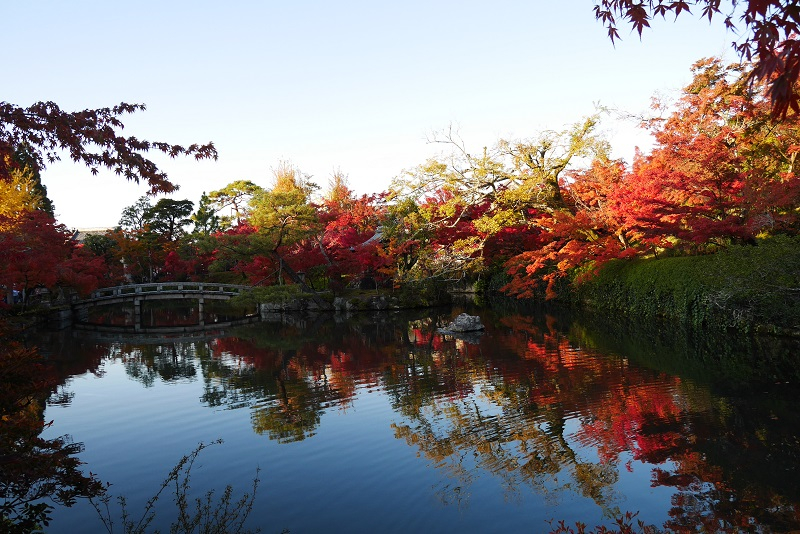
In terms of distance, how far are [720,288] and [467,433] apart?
8.37 m

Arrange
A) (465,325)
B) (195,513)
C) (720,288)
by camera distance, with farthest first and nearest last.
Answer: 1. (465,325)
2. (720,288)
3. (195,513)

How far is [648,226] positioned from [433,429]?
1091 centimetres

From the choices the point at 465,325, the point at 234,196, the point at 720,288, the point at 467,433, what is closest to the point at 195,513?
the point at 467,433

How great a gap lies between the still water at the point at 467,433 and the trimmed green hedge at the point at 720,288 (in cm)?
83

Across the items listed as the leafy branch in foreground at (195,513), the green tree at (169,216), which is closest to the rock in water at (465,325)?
the leafy branch in foreground at (195,513)

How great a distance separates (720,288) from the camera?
12.4 meters

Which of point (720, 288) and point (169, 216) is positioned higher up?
point (169, 216)

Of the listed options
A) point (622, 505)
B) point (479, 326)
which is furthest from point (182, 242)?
point (622, 505)

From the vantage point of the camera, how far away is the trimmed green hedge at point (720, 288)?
34.7 ft

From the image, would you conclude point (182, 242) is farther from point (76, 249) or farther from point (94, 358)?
point (94, 358)

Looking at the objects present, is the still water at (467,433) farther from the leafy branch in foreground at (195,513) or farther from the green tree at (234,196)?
the green tree at (234,196)

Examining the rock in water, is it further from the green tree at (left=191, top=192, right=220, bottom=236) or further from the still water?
the green tree at (left=191, top=192, right=220, bottom=236)

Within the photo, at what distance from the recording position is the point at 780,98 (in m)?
2.08

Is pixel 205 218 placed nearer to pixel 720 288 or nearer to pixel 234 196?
pixel 234 196
